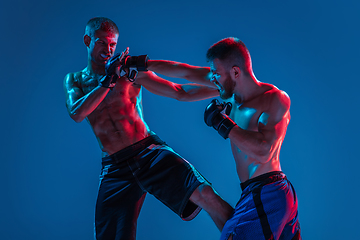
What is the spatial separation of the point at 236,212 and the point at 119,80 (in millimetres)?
1307

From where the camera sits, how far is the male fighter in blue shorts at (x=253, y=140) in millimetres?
1812

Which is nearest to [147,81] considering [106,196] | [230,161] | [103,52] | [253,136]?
[103,52]

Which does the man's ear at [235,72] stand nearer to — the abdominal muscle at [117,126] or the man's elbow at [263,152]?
the man's elbow at [263,152]

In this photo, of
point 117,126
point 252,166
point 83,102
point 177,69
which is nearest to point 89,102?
point 83,102

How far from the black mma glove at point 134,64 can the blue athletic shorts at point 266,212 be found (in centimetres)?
108

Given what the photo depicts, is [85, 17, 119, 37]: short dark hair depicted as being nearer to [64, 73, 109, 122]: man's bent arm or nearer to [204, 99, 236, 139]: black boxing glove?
[64, 73, 109, 122]: man's bent arm

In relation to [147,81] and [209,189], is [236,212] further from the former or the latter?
[147,81]

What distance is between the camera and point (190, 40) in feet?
13.4

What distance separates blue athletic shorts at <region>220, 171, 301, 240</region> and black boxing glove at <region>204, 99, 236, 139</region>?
0.32m

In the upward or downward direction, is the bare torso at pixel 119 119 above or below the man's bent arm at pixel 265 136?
above

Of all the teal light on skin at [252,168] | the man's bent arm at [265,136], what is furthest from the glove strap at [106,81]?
the teal light on skin at [252,168]

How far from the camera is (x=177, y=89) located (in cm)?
261

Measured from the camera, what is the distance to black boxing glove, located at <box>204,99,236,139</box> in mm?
1830

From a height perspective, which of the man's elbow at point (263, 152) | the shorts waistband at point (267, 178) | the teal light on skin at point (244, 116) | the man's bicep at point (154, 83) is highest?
the man's bicep at point (154, 83)
